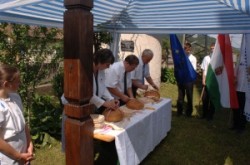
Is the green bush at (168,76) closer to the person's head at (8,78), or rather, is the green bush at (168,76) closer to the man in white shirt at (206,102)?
the man in white shirt at (206,102)

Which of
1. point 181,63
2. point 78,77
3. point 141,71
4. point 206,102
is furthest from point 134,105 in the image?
point 206,102

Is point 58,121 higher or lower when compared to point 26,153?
lower

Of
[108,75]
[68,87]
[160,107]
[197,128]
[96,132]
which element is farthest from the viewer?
[197,128]

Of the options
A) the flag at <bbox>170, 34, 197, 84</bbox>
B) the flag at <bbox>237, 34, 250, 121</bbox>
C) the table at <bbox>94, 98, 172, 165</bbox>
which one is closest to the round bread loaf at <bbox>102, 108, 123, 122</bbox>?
the table at <bbox>94, 98, 172, 165</bbox>

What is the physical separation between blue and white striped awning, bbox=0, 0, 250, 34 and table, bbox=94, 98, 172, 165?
1.45 m

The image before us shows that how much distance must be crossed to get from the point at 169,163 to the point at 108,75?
5.47 feet

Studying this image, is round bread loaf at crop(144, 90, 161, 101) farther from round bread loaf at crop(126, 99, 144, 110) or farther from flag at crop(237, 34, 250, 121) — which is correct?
flag at crop(237, 34, 250, 121)

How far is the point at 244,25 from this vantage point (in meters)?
4.21

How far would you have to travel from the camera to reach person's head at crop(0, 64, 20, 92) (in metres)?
2.02

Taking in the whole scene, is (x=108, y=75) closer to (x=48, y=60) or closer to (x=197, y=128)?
(x=48, y=60)

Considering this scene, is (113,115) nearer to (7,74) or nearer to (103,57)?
(103,57)

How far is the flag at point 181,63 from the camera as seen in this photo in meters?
6.23

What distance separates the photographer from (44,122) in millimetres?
4988

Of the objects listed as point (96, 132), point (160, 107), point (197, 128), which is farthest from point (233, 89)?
point (96, 132)
